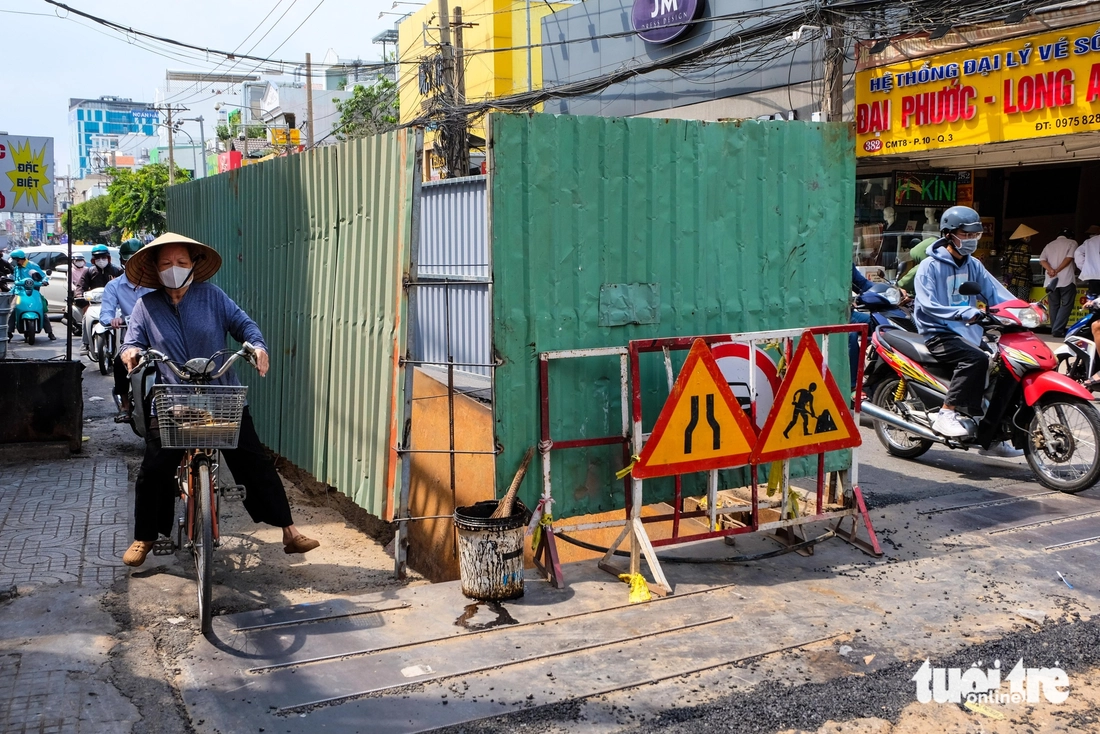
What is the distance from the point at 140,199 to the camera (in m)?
53.8

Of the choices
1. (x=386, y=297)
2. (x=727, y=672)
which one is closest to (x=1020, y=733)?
(x=727, y=672)

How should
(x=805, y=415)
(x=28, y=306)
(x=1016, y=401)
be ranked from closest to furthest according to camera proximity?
(x=805, y=415) < (x=1016, y=401) < (x=28, y=306)

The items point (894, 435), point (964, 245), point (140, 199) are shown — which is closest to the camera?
point (964, 245)

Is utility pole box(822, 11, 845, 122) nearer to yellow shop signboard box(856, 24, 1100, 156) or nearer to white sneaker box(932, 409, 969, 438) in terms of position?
yellow shop signboard box(856, 24, 1100, 156)

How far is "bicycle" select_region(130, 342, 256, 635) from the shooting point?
457 cm

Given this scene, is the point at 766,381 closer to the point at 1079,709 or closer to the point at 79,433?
the point at 1079,709

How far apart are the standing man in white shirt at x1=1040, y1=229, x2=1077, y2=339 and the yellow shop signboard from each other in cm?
229

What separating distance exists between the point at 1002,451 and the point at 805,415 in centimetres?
286

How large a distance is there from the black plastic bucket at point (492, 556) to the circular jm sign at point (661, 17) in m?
14.9

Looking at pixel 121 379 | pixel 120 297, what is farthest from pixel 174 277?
pixel 120 297

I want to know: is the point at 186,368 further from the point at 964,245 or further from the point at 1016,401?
the point at 1016,401

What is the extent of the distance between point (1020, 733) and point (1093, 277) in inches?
486

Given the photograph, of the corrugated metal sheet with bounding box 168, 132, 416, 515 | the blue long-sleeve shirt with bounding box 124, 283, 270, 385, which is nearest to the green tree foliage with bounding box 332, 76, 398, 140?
the corrugated metal sheet with bounding box 168, 132, 416, 515

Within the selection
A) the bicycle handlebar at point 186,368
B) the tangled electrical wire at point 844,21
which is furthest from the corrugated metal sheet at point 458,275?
the tangled electrical wire at point 844,21
